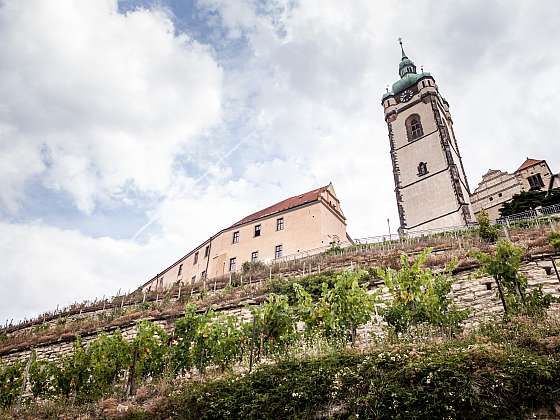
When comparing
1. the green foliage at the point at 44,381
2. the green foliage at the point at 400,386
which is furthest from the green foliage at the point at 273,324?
the green foliage at the point at 44,381

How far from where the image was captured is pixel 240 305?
49.7 ft

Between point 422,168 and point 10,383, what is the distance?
106 ft

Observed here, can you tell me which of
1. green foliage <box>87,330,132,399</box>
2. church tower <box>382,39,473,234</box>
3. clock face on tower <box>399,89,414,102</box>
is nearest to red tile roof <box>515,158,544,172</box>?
church tower <box>382,39,473,234</box>

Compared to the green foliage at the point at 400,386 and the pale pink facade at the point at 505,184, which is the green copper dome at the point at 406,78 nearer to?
the pale pink facade at the point at 505,184

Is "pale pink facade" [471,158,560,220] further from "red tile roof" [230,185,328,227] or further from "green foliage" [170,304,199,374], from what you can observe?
"green foliage" [170,304,199,374]

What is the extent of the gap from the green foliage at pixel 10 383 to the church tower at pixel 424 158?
2703 cm

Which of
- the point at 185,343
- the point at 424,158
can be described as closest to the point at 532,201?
the point at 424,158

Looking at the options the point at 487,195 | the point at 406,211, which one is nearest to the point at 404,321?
the point at 406,211

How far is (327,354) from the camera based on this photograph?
769 cm

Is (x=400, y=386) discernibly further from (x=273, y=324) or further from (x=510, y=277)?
(x=510, y=277)

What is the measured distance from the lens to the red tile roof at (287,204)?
34188 millimetres

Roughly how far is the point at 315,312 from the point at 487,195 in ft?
115

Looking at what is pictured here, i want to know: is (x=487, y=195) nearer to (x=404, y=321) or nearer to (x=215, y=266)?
(x=215, y=266)

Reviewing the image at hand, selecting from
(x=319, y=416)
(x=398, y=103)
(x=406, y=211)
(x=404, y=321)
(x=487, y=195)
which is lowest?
(x=319, y=416)
